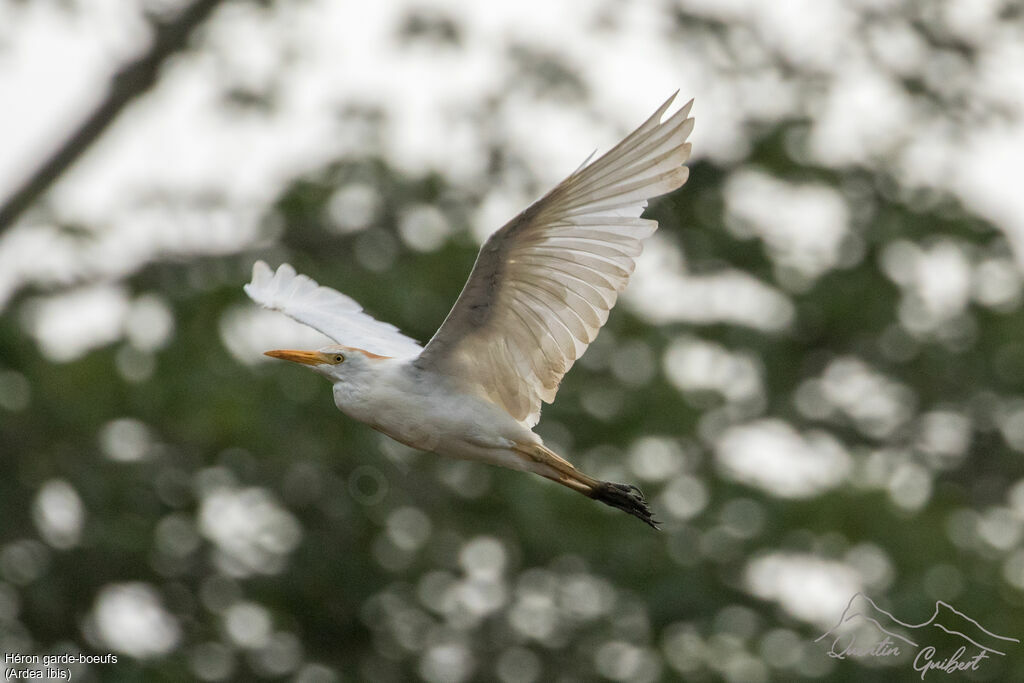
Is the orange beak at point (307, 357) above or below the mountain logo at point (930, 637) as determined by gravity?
below

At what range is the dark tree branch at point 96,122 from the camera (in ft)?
31.0

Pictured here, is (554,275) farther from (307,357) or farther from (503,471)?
(503,471)

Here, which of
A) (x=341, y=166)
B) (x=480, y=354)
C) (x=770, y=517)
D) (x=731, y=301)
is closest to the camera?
(x=480, y=354)

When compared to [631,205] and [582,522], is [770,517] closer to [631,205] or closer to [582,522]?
[582,522]

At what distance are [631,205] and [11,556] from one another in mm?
7519

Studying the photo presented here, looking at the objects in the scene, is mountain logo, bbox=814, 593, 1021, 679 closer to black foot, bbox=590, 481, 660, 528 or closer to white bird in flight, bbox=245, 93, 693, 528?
black foot, bbox=590, 481, 660, 528

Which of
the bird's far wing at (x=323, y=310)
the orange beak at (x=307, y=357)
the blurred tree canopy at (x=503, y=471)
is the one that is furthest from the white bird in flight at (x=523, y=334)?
the blurred tree canopy at (x=503, y=471)

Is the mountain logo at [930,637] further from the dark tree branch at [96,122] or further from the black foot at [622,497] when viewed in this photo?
the dark tree branch at [96,122]

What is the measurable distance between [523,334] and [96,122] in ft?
19.9

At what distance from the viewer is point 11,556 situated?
33.1 ft

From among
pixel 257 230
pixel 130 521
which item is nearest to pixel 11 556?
pixel 130 521

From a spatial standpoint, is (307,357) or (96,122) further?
(96,122)

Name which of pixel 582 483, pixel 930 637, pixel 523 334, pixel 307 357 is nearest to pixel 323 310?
pixel 307 357

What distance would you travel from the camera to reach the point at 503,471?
1058cm
